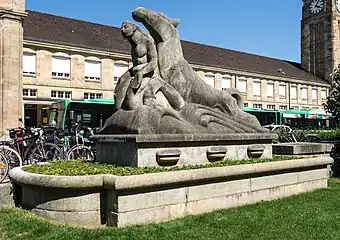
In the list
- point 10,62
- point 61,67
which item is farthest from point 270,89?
point 10,62

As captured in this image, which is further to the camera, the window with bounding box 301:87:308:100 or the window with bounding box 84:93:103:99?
the window with bounding box 301:87:308:100

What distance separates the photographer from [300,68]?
230 ft

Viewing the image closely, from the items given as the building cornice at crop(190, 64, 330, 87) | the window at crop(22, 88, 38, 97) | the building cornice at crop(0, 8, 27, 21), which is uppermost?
the building cornice at crop(0, 8, 27, 21)

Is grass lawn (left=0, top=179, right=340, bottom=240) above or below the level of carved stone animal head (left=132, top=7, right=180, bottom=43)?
below

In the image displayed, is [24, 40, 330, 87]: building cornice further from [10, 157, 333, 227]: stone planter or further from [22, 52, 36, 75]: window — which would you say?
[10, 157, 333, 227]: stone planter

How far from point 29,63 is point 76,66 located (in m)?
4.49

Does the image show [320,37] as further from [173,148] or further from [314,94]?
[173,148]

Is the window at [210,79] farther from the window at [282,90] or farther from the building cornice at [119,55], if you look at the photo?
the window at [282,90]

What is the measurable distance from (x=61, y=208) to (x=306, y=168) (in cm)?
494

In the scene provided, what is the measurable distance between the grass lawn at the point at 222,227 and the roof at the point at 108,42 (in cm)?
3277

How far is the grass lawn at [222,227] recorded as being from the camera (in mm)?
4777

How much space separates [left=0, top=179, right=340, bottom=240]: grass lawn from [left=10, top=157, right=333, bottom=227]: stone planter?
0.19 m

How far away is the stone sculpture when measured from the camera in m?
7.00

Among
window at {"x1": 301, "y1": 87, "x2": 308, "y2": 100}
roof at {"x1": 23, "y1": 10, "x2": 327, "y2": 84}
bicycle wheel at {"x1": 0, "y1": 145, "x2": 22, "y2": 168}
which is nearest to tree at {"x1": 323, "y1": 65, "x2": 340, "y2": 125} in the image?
roof at {"x1": 23, "y1": 10, "x2": 327, "y2": 84}
